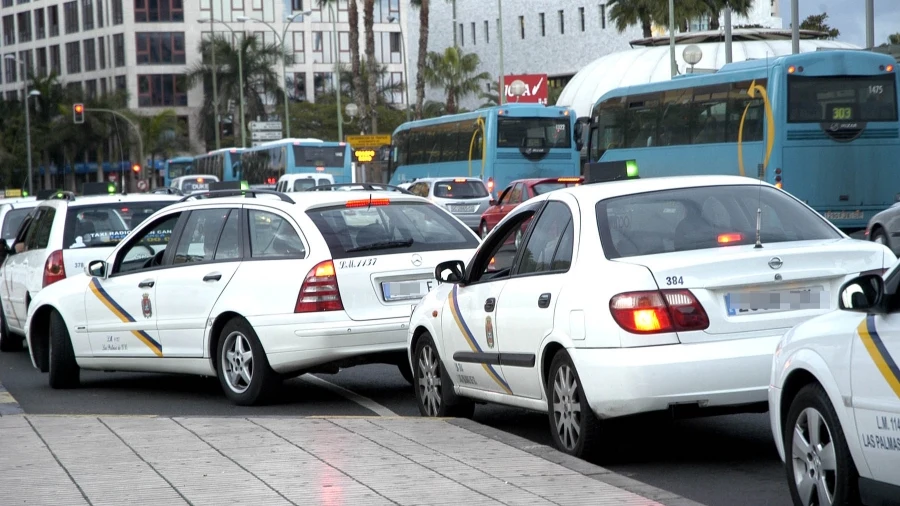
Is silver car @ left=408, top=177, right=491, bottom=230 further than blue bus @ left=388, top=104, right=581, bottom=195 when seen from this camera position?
No

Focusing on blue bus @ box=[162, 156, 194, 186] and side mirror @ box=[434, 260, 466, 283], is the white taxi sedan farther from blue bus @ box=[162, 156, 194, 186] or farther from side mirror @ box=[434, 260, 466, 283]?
blue bus @ box=[162, 156, 194, 186]

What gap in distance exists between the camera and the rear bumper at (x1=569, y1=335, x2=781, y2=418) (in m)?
6.56

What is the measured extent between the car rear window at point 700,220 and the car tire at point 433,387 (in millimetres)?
1859

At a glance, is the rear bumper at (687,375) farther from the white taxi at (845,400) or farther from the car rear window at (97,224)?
the car rear window at (97,224)

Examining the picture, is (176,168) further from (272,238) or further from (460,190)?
(272,238)

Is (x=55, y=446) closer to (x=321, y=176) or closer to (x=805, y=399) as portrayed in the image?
(x=805, y=399)

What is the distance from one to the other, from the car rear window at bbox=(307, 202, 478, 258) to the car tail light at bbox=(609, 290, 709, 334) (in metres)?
3.33

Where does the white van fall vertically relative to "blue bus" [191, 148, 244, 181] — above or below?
below

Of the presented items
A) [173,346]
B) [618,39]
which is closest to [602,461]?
[173,346]

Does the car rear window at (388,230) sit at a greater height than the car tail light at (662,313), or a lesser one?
greater

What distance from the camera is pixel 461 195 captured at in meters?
36.6

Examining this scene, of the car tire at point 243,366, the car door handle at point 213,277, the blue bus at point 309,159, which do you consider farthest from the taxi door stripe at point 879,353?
the blue bus at point 309,159

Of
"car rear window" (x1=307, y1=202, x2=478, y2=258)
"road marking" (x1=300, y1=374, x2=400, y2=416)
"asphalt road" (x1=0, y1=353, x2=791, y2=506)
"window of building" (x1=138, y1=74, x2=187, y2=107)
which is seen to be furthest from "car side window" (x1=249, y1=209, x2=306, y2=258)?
"window of building" (x1=138, y1=74, x2=187, y2=107)

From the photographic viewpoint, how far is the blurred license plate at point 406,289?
9625 mm
